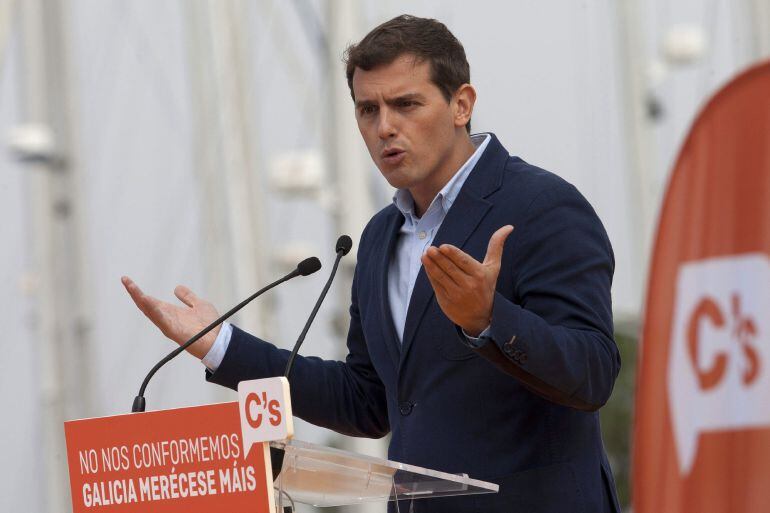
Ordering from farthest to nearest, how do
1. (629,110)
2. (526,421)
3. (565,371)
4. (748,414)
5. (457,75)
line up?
1. (629,110)
2. (457,75)
3. (526,421)
4. (565,371)
5. (748,414)

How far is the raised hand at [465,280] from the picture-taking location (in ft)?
9.23

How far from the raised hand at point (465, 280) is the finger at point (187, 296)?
0.80 m

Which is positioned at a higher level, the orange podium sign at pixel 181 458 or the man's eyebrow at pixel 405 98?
the man's eyebrow at pixel 405 98

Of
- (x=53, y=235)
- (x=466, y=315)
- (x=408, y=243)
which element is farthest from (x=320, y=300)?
(x=53, y=235)

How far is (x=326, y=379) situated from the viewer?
Result: 3.65 metres

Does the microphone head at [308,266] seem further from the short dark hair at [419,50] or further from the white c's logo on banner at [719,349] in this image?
the white c's logo on banner at [719,349]

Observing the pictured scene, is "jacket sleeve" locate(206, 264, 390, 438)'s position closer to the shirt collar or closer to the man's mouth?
the shirt collar

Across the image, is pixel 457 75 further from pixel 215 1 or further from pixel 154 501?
pixel 215 1

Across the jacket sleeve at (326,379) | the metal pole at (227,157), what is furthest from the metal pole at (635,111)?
the jacket sleeve at (326,379)

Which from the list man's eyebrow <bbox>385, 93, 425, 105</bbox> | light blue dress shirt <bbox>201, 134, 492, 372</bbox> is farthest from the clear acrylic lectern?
man's eyebrow <bbox>385, 93, 425, 105</bbox>

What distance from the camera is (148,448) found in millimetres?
2814

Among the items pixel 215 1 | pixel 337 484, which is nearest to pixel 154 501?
pixel 337 484

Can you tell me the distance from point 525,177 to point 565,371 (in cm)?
58

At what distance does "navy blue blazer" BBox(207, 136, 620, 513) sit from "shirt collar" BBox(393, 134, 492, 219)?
→ 3cm
